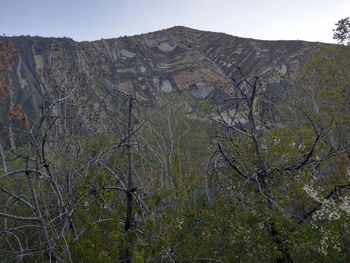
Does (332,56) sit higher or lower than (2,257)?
higher

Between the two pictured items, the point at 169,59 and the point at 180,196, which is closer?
the point at 180,196

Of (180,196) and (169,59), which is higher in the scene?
(180,196)

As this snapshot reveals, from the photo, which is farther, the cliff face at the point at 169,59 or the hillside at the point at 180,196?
the cliff face at the point at 169,59

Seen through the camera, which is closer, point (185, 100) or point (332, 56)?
point (332, 56)

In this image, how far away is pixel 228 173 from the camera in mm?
5586

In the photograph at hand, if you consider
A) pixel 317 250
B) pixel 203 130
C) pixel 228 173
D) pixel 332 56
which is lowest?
pixel 203 130

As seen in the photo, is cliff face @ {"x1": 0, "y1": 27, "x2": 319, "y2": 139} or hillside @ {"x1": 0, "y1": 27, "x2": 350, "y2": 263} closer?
hillside @ {"x1": 0, "y1": 27, "x2": 350, "y2": 263}

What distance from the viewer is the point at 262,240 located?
14.9ft

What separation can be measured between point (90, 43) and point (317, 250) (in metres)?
45.7

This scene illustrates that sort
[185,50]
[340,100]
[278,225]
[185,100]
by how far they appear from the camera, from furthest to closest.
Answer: [185,50], [185,100], [340,100], [278,225]

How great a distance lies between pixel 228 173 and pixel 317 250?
1.52 meters

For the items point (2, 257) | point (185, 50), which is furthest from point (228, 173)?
point (185, 50)

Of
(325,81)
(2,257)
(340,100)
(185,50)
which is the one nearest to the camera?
(2,257)

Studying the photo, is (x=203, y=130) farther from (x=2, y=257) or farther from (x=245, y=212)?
(x=245, y=212)
